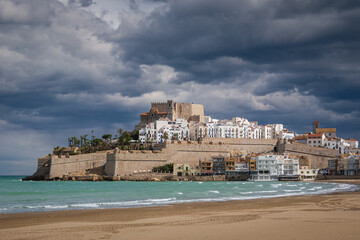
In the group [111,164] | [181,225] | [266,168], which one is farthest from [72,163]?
[181,225]

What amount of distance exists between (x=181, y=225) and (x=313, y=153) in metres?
60.9

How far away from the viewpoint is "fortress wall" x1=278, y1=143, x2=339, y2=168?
68.1 meters

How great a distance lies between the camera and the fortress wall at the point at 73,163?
62219 mm

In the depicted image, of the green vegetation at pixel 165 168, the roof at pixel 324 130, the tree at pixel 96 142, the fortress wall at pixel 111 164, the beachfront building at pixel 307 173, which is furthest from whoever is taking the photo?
the roof at pixel 324 130

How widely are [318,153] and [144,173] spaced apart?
2942 cm

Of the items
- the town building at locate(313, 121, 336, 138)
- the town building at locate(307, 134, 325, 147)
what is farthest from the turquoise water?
the town building at locate(313, 121, 336, 138)

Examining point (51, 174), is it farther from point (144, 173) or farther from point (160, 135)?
point (160, 135)

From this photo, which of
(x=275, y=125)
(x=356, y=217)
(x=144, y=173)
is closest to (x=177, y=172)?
(x=144, y=173)

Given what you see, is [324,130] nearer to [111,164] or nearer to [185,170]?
[185,170]

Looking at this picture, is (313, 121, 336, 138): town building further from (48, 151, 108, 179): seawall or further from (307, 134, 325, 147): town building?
(48, 151, 108, 179): seawall

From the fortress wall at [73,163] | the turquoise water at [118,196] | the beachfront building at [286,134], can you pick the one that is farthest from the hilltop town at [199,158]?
the turquoise water at [118,196]

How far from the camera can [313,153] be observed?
6850 centimetres

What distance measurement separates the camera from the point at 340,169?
61.5 m

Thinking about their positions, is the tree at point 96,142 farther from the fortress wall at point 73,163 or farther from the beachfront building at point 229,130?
the beachfront building at point 229,130
